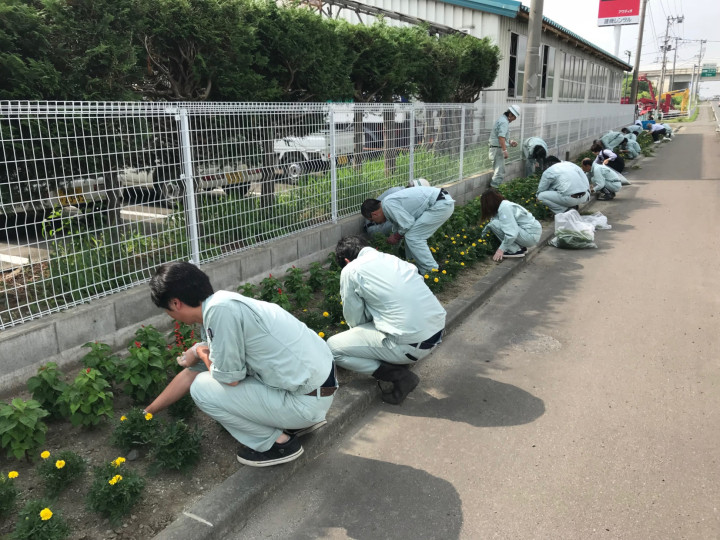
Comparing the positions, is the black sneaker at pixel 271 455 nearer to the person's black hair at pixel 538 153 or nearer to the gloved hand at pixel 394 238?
the gloved hand at pixel 394 238

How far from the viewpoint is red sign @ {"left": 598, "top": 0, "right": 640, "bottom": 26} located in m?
27.9

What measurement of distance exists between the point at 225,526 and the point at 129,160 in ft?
9.60

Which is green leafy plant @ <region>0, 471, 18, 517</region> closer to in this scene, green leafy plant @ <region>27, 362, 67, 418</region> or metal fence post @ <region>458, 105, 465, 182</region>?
green leafy plant @ <region>27, 362, 67, 418</region>

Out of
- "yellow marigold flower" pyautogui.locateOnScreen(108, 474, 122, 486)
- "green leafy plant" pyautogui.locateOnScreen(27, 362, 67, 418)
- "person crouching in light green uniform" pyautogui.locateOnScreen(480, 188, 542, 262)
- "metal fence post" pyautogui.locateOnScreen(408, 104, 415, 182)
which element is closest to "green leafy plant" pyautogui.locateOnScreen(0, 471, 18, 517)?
"yellow marigold flower" pyautogui.locateOnScreen(108, 474, 122, 486)

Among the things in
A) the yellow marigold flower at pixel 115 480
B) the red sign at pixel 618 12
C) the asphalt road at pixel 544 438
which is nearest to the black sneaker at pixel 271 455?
the asphalt road at pixel 544 438

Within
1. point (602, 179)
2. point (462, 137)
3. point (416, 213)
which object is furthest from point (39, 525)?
point (602, 179)

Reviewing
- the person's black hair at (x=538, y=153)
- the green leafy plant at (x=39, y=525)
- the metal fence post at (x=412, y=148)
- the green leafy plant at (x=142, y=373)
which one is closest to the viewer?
the green leafy plant at (x=39, y=525)

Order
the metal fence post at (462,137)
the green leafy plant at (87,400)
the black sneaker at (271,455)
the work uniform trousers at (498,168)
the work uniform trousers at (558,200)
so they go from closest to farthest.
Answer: the black sneaker at (271,455)
the green leafy plant at (87,400)
the work uniform trousers at (558,200)
the metal fence post at (462,137)
the work uniform trousers at (498,168)

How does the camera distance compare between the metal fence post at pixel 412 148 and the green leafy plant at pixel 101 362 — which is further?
the metal fence post at pixel 412 148

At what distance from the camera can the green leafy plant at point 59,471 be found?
2725 mm

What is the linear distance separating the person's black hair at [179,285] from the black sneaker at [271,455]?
0.90 m

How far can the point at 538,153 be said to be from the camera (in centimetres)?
1269

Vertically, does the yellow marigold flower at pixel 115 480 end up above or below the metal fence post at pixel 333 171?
below

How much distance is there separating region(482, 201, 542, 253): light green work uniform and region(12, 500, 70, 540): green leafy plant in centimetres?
589
